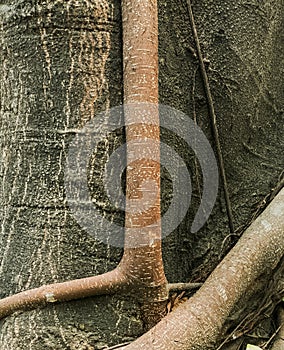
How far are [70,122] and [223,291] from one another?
0.51 meters

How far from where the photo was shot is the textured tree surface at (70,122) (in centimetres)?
123

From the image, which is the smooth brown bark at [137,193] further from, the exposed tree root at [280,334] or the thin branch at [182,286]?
the exposed tree root at [280,334]

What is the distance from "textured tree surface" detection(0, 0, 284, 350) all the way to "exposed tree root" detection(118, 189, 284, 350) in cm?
6

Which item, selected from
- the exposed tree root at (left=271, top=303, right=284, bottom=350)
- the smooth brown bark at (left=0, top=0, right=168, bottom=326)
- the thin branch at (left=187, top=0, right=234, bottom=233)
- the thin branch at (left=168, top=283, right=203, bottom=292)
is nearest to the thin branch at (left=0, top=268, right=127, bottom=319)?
the smooth brown bark at (left=0, top=0, right=168, bottom=326)

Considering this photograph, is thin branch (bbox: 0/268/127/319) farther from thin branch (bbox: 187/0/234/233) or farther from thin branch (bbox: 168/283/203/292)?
thin branch (bbox: 187/0/234/233)

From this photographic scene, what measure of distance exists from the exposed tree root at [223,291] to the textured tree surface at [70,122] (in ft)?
0.19

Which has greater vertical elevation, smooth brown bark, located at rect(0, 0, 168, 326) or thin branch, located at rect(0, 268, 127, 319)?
smooth brown bark, located at rect(0, 0, 168, 326)

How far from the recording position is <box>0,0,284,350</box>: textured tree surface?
1231 mm

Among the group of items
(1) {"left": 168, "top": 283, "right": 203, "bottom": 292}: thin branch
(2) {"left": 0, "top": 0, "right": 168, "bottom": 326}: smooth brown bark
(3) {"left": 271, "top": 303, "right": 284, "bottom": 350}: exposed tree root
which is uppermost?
(2) {"left": 0, "top": 0, "right": 168, "bottom": 326}: smooth brown bark

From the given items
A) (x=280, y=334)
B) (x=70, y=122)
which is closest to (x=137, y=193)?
(x=70, y=122)

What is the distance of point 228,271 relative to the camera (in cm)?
129

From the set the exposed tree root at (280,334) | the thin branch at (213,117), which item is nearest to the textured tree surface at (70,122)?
the thin branch at (213,117)

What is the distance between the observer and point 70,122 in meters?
1.24

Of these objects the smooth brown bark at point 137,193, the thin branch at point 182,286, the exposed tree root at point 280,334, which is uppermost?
the smooth brown bark at point 137,193
